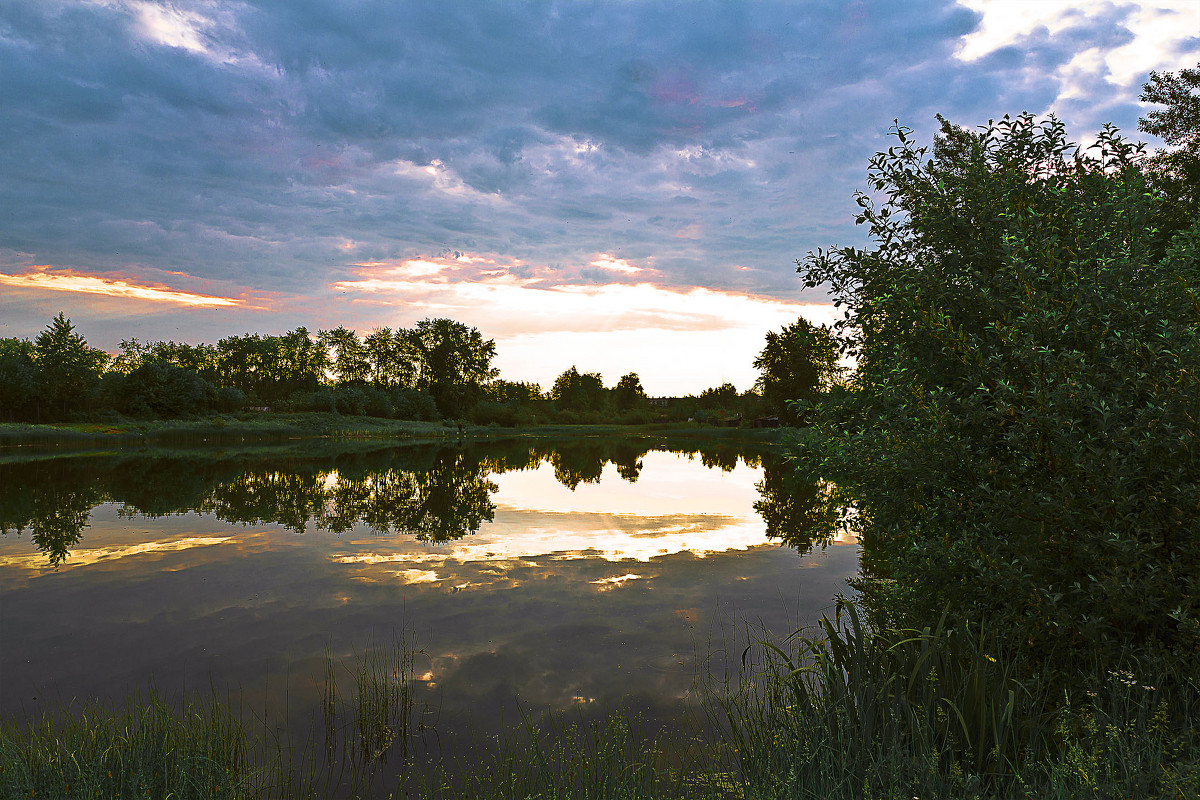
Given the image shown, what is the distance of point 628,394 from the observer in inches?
6718

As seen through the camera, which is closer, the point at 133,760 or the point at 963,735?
the point at 963,735

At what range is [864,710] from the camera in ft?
17.7

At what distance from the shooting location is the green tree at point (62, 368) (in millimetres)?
73938

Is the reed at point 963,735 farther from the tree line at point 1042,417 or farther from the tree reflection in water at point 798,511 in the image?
the tree reflection in water at point 798,511

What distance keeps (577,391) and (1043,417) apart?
495 feet

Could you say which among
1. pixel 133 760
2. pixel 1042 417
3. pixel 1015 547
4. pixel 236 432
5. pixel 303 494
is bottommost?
pixel 303 494

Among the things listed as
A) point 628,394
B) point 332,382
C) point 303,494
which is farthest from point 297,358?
point 303,494

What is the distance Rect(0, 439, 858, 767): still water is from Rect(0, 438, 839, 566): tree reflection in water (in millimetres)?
178

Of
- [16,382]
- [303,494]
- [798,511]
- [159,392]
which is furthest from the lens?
[159,392]

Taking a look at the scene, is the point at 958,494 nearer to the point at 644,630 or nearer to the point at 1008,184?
the point at 1008,184

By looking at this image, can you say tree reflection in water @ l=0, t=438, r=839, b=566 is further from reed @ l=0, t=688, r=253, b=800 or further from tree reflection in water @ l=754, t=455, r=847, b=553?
reed @ l=0, t=688, r=253, b=800

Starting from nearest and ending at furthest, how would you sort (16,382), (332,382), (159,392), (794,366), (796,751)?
(796,751) → (794,366) → (16,382) → (159,392) → (332,382)

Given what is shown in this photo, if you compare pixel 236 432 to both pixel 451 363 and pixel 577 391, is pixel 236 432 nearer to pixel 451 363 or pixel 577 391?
pixel 451 363

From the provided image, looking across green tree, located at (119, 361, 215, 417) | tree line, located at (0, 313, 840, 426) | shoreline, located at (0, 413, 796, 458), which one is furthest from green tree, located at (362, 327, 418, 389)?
green tree, located at (119, 361, 215, 417)
